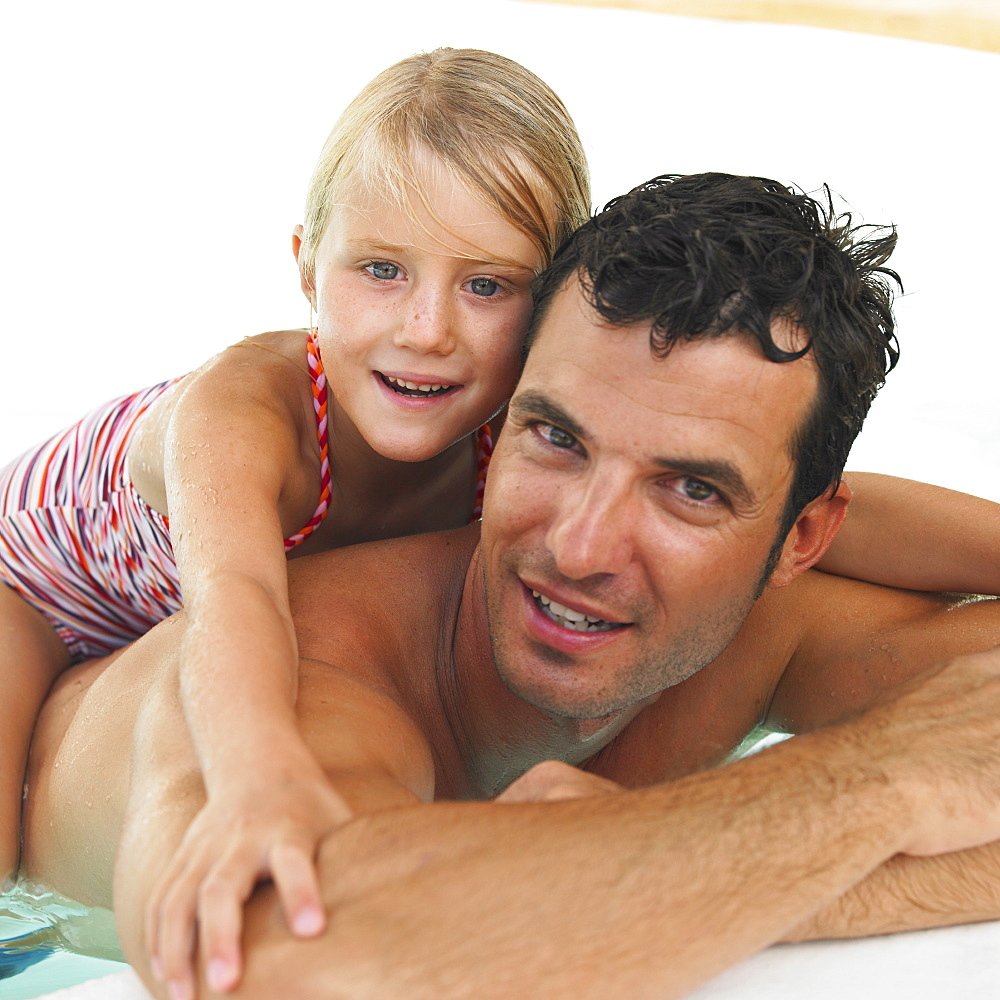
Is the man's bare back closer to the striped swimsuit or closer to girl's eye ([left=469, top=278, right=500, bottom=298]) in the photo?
the striped swimsuit

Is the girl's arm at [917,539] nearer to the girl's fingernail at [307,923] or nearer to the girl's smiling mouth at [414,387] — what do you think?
the girl's smiling mouth at [414,387]

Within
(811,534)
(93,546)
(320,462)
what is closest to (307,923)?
(811,534)

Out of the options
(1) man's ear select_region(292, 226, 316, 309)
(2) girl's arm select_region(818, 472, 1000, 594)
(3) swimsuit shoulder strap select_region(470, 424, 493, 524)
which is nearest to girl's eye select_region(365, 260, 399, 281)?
(1) man's ear select_region(292, 226, 316, 309)

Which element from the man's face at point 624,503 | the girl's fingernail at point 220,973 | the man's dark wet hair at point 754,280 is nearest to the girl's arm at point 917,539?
the man's dark wet hair at point 754,280

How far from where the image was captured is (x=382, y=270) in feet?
8.08

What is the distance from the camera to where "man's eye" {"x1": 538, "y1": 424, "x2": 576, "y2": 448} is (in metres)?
2.09

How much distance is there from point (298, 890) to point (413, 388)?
131 cm

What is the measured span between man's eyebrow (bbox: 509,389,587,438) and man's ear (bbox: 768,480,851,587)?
1.83ft

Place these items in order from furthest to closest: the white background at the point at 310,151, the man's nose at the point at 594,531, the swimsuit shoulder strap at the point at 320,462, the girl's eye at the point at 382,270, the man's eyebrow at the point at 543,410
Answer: the white background at the point at 310,151
the swimsuit shoulder strap at the point at 320,462
the girl's eye at the point at 382,270
the man's eyebrow at the point at 543,410
the man's nose at the point at 594,531

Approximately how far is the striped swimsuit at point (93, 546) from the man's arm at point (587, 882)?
4.84 ft

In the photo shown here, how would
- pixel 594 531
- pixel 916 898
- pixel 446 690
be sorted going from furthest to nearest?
1. pixel 446 690
2. pixel 594 531
3. pixel 916 898

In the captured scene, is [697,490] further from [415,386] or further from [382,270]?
[382,270]

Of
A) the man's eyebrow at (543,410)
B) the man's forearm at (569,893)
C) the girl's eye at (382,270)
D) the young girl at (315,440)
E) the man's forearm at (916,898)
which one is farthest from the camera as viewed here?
the girl's eye at (382,270)

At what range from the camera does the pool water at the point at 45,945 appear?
2600mm
